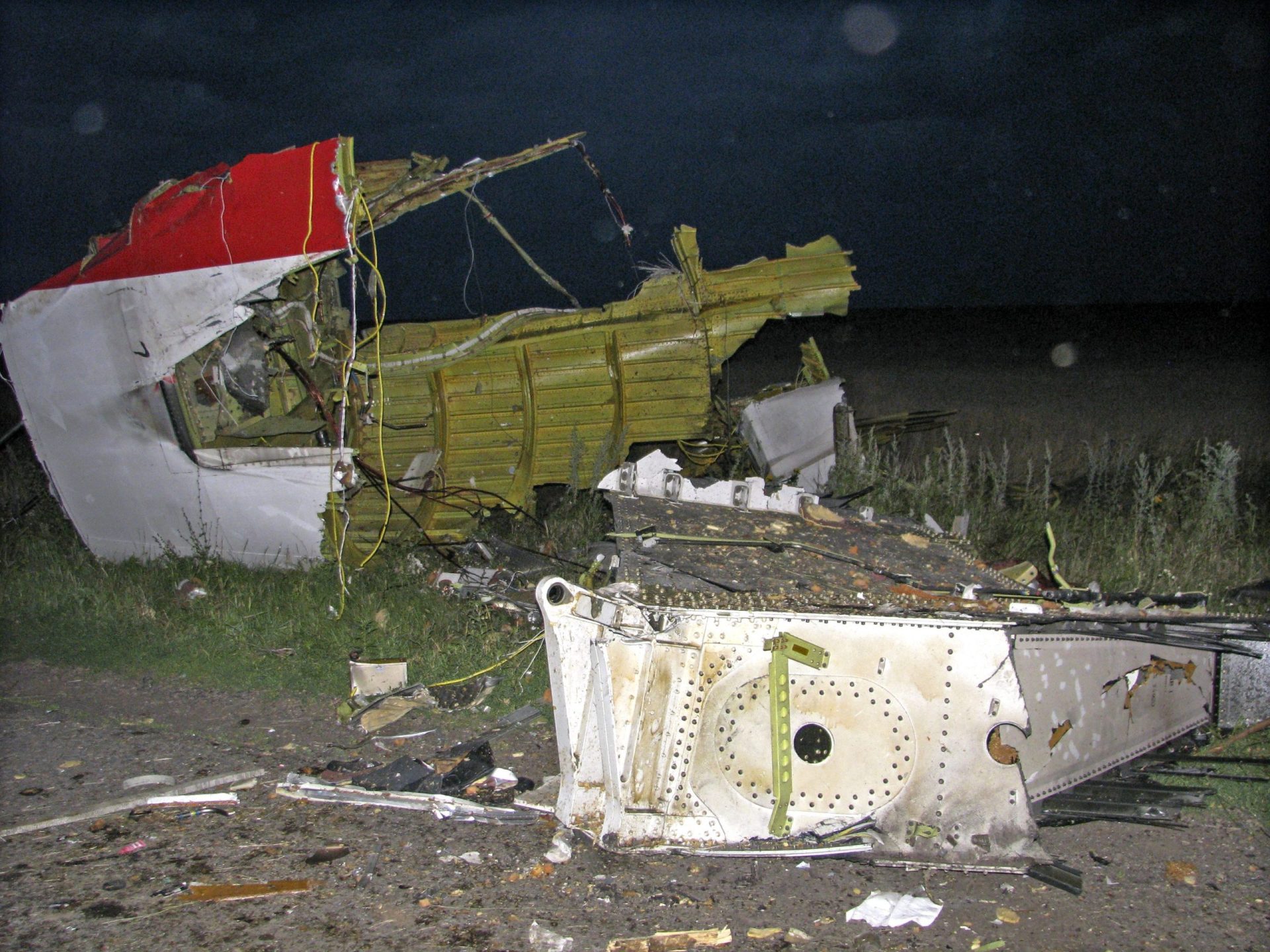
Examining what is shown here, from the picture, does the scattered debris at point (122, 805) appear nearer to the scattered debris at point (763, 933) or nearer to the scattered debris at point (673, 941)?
the scattered debris at point (673, 941)

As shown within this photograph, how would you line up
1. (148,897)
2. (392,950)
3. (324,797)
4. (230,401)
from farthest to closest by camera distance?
1. (230,401)
2. (324,797)
3. (148,897)
4. (392,950)

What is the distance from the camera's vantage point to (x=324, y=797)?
3523 millimetres

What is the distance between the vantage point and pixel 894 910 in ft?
9.27

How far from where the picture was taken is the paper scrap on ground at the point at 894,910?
9.09ft

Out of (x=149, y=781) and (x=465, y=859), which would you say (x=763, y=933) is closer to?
(x=465, y=859)

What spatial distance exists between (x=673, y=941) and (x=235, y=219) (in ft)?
15.8

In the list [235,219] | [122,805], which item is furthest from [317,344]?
[122,805]

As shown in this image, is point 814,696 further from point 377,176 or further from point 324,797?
point 377,176

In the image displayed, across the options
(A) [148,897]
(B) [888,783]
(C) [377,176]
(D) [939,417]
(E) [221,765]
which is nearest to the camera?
(A) [148,897]

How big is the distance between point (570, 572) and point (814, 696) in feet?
9.66

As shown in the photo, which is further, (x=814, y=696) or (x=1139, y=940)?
(x=814, y=696)

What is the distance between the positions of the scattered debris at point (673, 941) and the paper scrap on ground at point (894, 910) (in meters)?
0.41

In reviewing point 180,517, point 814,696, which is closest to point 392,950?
point 814,696

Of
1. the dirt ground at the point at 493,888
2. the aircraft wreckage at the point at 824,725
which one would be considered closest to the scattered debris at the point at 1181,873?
the dirt ground at the point at 493,888
